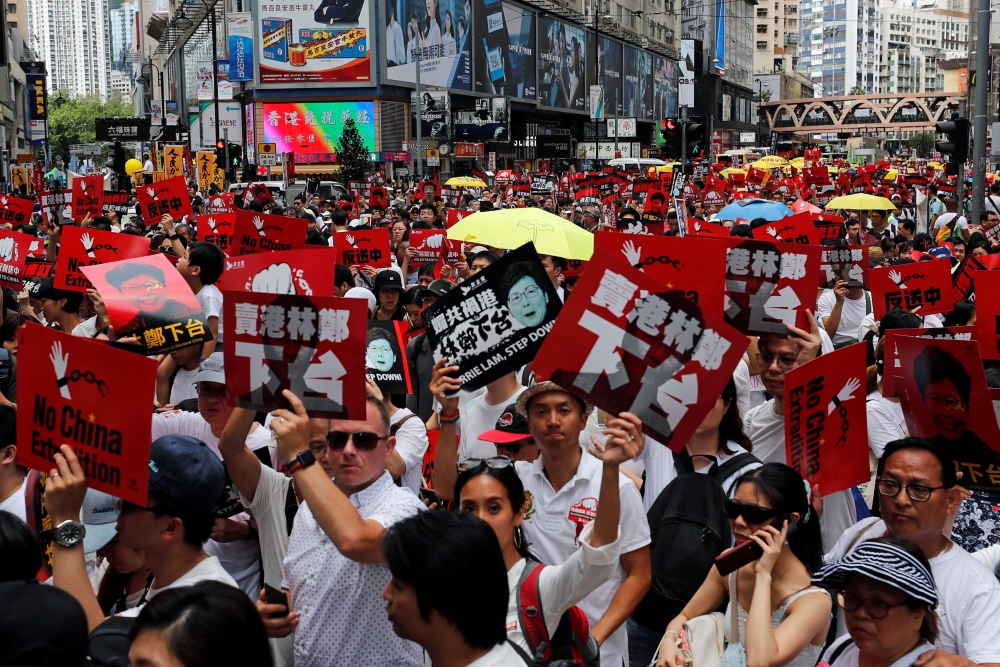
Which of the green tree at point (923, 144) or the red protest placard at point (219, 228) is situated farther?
the green tree at point (923, 144)

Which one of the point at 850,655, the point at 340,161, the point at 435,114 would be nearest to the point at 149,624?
the point at 850,655

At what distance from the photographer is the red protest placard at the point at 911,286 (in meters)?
8.27

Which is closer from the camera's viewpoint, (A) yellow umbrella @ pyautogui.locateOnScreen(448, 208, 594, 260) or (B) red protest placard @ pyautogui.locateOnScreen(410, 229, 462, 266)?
(A) yellow umbrella @ pyautogui.locateOnScreen(448, 208, 594, 260)

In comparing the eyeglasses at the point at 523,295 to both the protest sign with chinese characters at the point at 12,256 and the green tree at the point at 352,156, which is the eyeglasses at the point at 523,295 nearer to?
the protest sign with chinese characters at the point at 12,256

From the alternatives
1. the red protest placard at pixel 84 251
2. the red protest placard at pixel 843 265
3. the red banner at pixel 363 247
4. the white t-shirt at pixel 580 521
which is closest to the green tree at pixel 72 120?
the red banner at pixel 363 247

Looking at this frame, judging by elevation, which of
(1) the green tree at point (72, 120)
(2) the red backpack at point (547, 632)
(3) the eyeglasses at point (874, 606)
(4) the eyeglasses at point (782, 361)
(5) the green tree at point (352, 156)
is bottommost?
(2) the red backpack at point (547, 632)

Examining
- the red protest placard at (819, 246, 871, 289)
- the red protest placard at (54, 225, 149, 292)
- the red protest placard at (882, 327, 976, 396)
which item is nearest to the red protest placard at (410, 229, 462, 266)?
the red protest placard at (54, 225, 149, 292)

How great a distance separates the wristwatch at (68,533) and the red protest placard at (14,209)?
1059cm

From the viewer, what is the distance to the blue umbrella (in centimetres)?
1545

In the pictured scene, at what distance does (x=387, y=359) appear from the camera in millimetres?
5016

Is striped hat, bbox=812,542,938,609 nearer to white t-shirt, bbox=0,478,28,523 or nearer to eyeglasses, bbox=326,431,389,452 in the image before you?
eyeglasses, bbox=326,431,389,452

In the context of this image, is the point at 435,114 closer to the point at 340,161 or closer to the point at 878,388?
the point at 340,161

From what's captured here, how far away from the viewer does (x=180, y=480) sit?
11.3ft

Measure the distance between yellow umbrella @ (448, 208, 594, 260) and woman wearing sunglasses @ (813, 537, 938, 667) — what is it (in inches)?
194
